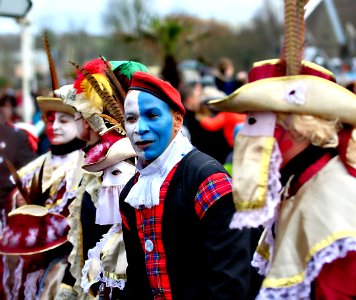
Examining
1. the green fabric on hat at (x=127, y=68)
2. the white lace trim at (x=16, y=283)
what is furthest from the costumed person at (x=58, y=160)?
the green fabric on hat at (x=127, y=68)

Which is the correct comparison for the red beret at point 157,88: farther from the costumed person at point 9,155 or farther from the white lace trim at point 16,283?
the costumed person at point 9,155

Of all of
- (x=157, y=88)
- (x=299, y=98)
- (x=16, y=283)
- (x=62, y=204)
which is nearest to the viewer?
(x=299, y=98)

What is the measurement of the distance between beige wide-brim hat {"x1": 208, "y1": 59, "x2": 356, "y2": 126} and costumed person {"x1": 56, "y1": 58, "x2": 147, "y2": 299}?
1.55 m

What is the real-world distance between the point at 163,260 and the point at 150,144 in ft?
1.63

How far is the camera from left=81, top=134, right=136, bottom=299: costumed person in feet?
11.0

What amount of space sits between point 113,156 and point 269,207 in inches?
57.5

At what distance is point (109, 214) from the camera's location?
137 inches

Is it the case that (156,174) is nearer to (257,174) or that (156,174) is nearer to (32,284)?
(257,174)

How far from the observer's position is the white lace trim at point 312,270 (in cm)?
213

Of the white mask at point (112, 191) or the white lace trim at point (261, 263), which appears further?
the white mask at point (112, 191)

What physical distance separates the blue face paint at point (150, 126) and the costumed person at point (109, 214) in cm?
68

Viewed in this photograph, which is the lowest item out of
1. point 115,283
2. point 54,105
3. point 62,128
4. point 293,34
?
point 115,283

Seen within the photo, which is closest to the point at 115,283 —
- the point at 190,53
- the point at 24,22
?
the point at 24,22

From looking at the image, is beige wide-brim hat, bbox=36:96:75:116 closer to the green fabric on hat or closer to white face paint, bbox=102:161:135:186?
the green fabric on hat
